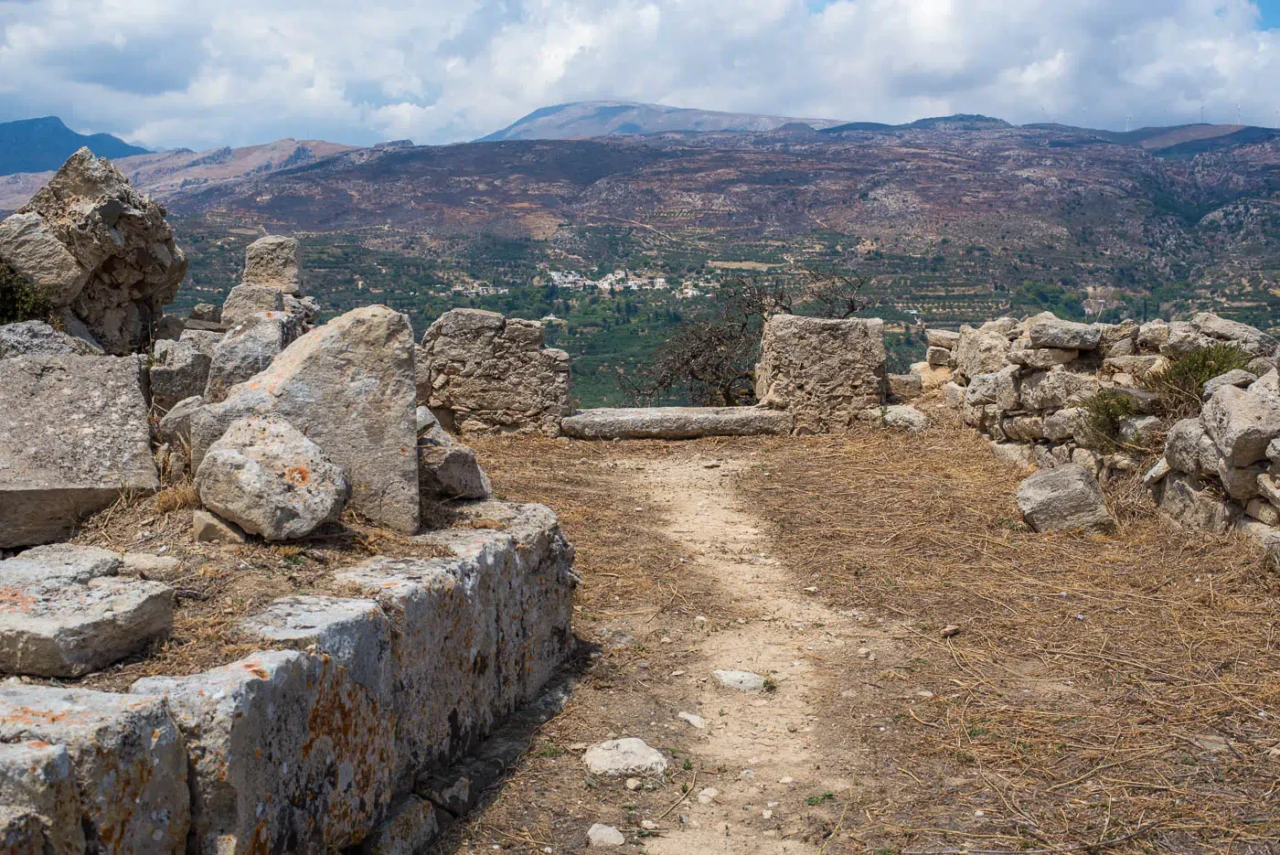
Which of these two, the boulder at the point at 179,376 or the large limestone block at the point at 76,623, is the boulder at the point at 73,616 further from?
the boulder at the point at 179,376

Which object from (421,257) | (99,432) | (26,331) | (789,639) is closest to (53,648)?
(99,432)

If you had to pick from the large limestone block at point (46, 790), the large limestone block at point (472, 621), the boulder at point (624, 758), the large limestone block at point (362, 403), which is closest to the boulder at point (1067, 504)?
the large limestone block at point (472, 621)

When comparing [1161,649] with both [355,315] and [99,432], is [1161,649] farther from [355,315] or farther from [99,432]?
[99,432]

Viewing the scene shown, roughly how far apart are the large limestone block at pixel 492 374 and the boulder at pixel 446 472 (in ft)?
16.6

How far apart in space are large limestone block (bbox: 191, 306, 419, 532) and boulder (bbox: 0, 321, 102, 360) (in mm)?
2467

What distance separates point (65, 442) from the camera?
3838 mm

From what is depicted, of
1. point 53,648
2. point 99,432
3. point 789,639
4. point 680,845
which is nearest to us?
point 53,648

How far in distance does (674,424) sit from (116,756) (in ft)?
25.7

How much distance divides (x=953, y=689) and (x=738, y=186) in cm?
8521

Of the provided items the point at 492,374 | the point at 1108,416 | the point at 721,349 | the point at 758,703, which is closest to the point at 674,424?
the point at 492,374

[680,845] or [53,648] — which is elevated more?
[53,648]

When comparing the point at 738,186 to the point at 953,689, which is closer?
the point at 953,689

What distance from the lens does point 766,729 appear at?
402 cm

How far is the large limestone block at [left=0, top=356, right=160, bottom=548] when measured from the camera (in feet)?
11.9
